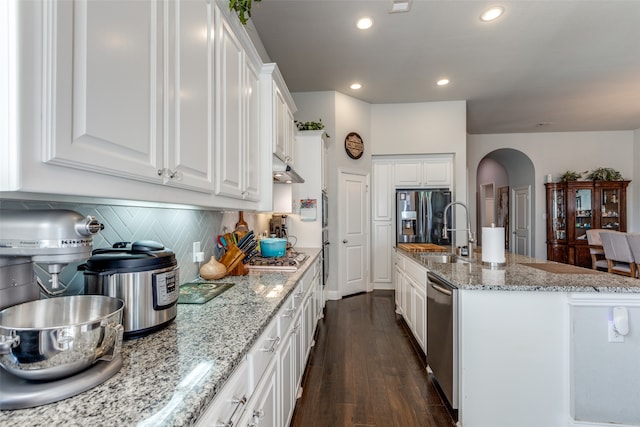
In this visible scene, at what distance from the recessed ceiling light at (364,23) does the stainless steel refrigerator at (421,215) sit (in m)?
2.67

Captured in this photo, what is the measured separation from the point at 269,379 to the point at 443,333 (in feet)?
4.19

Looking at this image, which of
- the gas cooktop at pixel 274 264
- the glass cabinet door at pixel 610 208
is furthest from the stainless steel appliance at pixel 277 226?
the glass cabinet door at pixel 610 208

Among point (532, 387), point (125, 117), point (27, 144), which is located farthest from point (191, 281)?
point (532, 387)

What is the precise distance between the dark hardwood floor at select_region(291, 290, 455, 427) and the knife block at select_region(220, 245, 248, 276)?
98cm

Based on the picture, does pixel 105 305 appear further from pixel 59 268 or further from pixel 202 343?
pixel 202 343

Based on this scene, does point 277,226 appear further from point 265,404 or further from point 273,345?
point 265,404

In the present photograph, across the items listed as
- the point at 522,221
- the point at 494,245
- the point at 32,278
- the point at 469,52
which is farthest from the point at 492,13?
the point at 522,221

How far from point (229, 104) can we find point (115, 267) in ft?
3.43

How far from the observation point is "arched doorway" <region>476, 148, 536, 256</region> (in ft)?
21.7

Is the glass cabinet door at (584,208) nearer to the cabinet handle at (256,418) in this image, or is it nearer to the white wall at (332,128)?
the white wall at (332,128)

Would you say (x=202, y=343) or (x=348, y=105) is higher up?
(x=348, y=105)

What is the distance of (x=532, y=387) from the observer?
173 cm

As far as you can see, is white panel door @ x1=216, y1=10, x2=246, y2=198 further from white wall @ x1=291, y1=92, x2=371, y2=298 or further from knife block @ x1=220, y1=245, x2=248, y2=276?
white wall @ x1=291, y1=92, x2=371, y2=298

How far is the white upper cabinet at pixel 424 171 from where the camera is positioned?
5.15 metres
